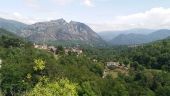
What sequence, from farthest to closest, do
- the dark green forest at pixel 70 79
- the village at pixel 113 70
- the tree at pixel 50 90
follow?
the village at pixel 113 70, the dark green forest at pixel 70 79, the tree at pixel 50 90

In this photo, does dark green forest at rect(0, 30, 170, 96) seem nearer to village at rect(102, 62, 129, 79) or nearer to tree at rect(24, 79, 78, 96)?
tree at rect(24, 79, 78, 96)

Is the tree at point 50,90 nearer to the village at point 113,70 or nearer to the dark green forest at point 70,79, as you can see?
the dark green forest at point 70,79

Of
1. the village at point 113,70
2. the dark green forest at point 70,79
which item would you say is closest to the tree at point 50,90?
the dark green forest at point 70,79

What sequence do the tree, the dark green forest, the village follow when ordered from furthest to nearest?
the village < the dark green forest < the tree

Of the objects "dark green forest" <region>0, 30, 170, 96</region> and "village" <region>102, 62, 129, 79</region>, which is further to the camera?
"village" <region>102, 62, 129, 79</region>

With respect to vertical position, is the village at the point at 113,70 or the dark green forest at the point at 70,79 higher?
the dark green forest at the point at 70,79

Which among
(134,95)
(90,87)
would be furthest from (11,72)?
(134,95)

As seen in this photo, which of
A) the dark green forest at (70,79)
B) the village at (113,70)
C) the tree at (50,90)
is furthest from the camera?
the village at (113,70)

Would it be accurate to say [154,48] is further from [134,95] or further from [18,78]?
[18,78]

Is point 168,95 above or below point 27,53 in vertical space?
below

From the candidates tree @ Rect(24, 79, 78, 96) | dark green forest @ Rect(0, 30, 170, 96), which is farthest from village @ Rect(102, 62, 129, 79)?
tree @ Rect(24, 79, 78, 96)

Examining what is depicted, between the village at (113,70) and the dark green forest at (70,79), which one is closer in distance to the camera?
the dark green forest at (70,79)
